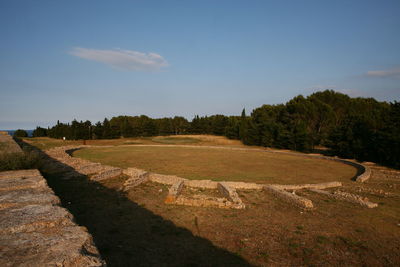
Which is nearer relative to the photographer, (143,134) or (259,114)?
(259,114)

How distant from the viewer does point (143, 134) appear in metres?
75.8

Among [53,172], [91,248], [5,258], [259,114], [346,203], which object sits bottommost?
[346,203]

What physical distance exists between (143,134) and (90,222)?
230ft

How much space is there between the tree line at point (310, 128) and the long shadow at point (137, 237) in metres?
27.1

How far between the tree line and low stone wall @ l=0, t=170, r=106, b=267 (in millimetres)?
30514

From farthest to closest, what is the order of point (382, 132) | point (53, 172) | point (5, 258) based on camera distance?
point (382, 132)
point (53, 172)
point (5, 258)

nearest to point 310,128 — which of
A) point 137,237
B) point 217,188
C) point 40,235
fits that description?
point 217,188

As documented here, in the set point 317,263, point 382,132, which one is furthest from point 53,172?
point 382,132

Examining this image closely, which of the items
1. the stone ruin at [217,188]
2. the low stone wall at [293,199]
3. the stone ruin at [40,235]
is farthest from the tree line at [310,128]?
the stone ruin at [40,235]

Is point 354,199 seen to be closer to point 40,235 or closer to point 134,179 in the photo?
point 134,179

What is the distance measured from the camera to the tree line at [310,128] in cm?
2557

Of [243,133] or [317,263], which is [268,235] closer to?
[317,263]

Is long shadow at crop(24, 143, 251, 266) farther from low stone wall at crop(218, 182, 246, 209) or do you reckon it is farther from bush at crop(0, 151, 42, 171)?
low stone wall at crop(218, 182, 246, 209)

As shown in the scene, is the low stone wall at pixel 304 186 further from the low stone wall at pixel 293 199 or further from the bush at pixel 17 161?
the bush at pixel 17 161
